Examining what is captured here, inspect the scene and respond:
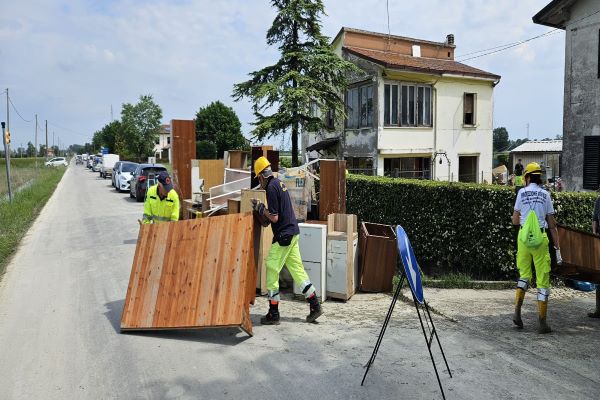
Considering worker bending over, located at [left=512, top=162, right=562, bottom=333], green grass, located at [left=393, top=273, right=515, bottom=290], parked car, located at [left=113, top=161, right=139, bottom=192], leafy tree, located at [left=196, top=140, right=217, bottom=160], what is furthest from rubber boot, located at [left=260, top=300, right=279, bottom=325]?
leafy tree, located at [left=196, top=140, right=217, bottom=160]

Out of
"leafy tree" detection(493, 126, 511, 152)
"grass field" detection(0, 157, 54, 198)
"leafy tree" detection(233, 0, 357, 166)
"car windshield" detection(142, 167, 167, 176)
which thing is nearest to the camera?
"leafy tree" detection(233, 0, 357, 166)

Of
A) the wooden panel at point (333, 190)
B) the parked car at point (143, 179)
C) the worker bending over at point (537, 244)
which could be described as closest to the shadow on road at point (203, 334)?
the wooden panel at point (333, 190)

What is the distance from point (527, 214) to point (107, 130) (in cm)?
8364

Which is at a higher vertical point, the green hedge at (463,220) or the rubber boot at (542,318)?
the green hedge at (463,220)

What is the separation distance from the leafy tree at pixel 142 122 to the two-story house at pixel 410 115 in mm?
31854

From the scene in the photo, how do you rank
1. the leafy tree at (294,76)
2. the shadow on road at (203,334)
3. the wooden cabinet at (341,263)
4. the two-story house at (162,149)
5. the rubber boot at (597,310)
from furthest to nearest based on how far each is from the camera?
the two-story house at (162,149)
the leafy tree at (294,76)
the wooden cabinet at (341,263)
the rubber boot at (597,310)
the shadow on road at (203,334)

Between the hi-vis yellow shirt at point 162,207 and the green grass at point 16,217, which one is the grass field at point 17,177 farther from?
the hi-vis yellow shirt at point 162,207

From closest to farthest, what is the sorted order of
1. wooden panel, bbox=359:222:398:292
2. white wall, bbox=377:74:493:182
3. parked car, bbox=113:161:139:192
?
1. wooden panel, bbox=359:222:398:292
2. white wall, bbox=377:74:493:182
3. parked car, bbox=113:161:139:192

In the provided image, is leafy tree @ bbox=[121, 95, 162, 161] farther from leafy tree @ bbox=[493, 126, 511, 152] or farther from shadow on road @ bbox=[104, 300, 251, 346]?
leafy tree @ bbox=[493, 126, 511, 152]

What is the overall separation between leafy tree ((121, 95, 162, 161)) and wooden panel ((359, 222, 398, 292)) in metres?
49.0

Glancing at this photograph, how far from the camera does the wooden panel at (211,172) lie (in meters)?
10.8

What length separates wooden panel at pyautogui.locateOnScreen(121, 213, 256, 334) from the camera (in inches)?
214

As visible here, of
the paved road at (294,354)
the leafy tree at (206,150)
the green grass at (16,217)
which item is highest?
the leafy tree at (206,150)

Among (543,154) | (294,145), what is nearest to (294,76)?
(294,145)
